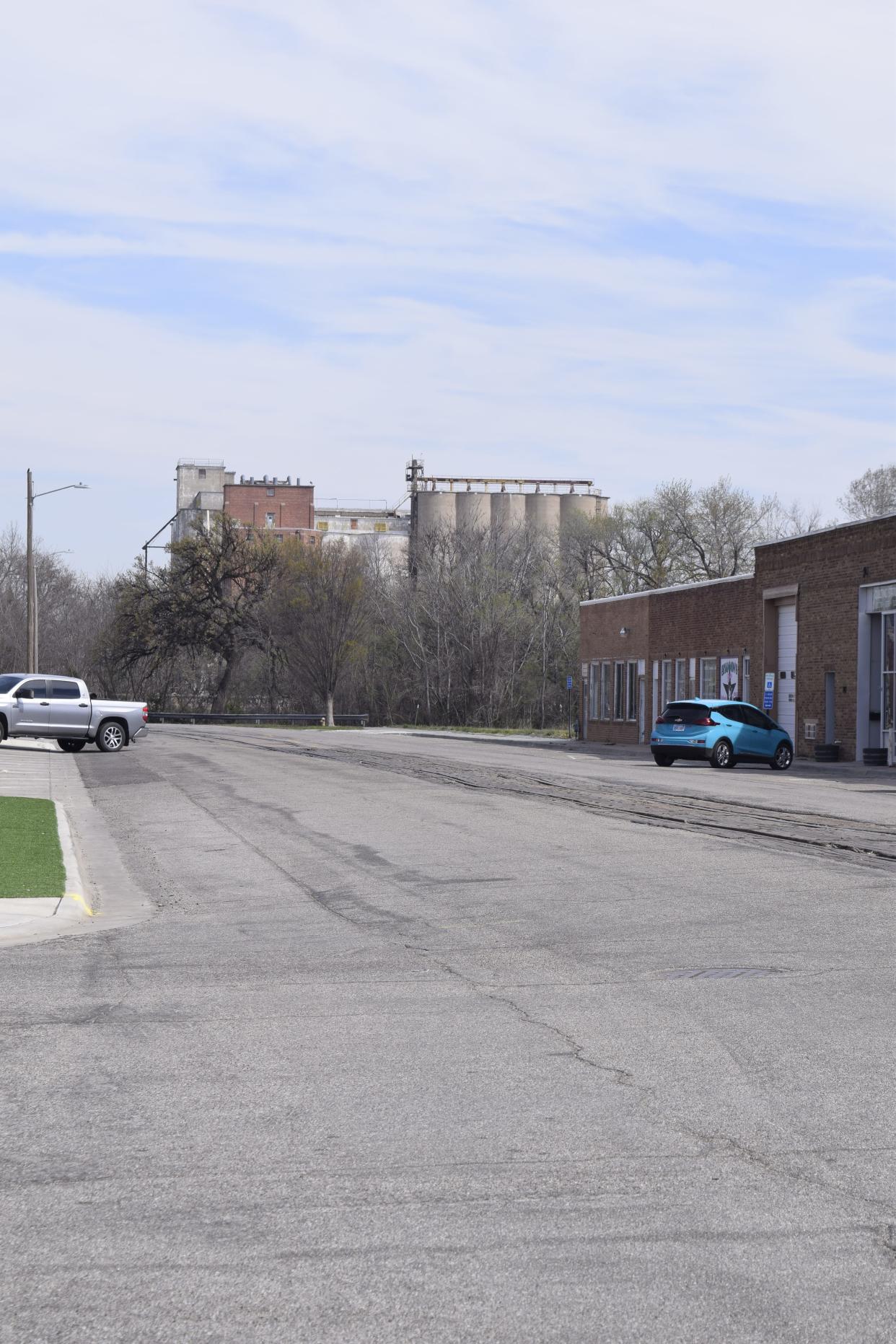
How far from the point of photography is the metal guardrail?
75.1 meters

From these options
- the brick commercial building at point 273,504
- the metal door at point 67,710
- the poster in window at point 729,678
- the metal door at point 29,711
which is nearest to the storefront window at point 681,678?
the poster in window at point 729,678

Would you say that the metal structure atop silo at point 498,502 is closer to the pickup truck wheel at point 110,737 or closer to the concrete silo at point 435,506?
the concrete silo at point 435,506

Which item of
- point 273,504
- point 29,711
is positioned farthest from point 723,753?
point 273,504

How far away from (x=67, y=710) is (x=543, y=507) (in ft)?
254

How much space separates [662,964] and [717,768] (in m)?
26.9

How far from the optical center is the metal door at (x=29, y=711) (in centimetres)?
3672

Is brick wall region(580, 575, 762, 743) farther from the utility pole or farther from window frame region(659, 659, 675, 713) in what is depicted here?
the utility pole

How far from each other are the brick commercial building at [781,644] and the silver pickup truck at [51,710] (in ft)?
65.0

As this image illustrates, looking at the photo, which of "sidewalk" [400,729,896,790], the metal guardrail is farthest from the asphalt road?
the metal guardrail

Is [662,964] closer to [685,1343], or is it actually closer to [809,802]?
[685,1343]

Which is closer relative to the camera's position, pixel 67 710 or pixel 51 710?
pixel 51 710

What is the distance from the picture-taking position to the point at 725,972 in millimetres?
9070

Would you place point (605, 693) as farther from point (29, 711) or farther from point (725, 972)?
point (725, 972)

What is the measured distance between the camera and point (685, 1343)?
12.7 feet
